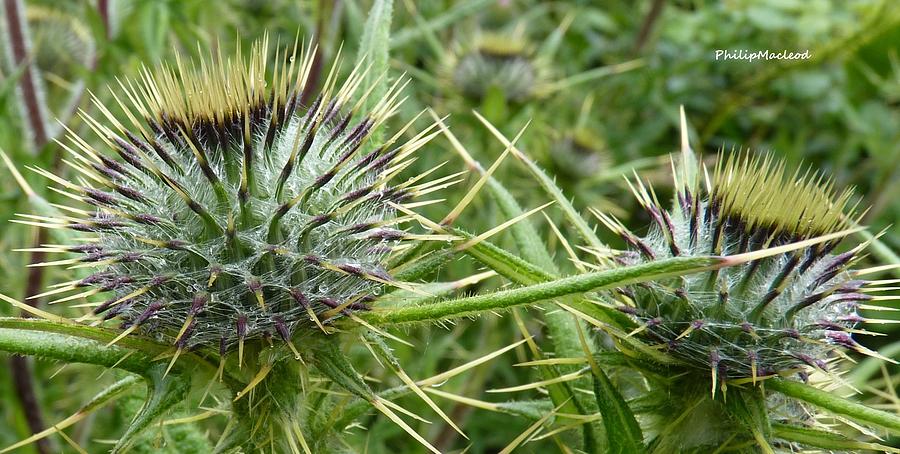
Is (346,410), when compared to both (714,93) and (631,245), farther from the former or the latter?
(714,93)

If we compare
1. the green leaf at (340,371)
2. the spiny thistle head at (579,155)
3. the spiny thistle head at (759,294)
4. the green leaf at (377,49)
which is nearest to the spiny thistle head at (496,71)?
the spiny thistle head at (579,155)

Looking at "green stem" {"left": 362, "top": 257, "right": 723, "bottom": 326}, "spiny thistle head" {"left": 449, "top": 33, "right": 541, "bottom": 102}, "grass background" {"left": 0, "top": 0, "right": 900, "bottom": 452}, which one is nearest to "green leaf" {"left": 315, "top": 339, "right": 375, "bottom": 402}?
"green stem" {"left": 362, "top": 257, "right": 723, "bottom": 326}

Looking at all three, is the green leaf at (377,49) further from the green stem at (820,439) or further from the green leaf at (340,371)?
the green stem at (820,439)

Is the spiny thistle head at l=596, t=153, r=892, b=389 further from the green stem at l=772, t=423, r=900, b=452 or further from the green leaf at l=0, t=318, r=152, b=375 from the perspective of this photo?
the green leaf at l=0, t=318, r=152, b=375

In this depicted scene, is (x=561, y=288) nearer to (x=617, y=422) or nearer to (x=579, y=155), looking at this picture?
(x=617, y=422)

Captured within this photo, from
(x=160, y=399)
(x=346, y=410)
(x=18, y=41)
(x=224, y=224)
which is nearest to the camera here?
(x=160, y=399)

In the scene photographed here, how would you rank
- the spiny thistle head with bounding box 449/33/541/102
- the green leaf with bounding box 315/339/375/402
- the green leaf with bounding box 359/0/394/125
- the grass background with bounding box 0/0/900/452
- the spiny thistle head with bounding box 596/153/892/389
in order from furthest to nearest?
the spiny thistle head with bounding box 449/33/541/102 < the grass background with bounding box 0/0/900/452 < the green leaf with bounding box 359/0/394/125 < the spiny thistle head with bounding box 596/153/892/389 < the green leaf with bounding box 315/339/375/402

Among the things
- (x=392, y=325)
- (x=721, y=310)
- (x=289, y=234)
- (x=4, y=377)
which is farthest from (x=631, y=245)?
(x=4, y=377)
